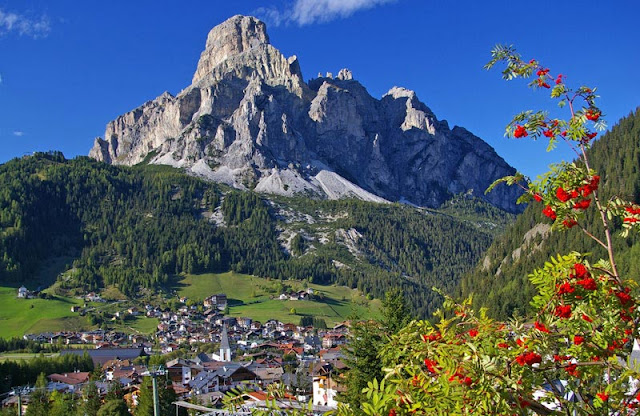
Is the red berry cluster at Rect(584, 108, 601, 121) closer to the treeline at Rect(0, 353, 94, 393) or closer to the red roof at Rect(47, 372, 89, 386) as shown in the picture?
the treeline at Rect(0, 353, 94, 393)

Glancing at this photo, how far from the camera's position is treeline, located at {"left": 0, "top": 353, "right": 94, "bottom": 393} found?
9875cm

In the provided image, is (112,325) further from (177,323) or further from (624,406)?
(624,406)

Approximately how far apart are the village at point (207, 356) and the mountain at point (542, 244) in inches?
1300

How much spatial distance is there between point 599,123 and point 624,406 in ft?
12.8

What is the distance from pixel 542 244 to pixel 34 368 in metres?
104

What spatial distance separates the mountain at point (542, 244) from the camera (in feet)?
355

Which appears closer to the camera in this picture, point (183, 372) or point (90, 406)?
point (90, 406)

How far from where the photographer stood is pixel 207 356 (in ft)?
468

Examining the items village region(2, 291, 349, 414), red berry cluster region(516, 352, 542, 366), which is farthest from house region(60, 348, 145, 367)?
red berry cluster region(516, 352, 542, 366)

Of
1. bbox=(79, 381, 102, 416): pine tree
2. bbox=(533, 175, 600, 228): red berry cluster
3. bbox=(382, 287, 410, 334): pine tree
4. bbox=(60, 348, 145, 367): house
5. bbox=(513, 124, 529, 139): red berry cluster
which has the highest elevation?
bbox=(513, 124, 529, 139): red berry cluster

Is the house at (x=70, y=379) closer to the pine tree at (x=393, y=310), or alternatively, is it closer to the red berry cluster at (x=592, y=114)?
the pine tree at (x=393, y=310)

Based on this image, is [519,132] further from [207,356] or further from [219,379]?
[207,356]

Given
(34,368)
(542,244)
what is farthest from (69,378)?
(542,244)

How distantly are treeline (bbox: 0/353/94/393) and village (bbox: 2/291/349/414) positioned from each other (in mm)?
3248
